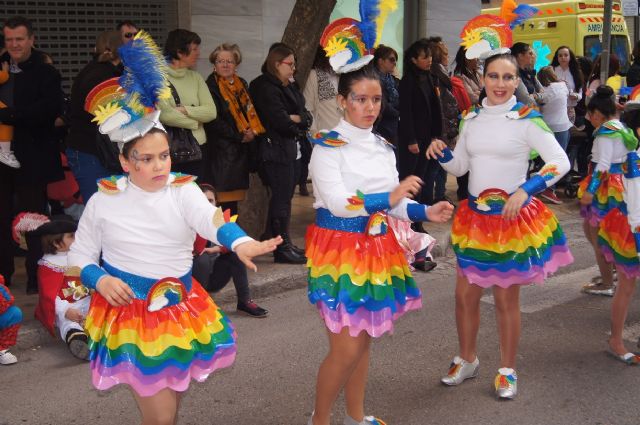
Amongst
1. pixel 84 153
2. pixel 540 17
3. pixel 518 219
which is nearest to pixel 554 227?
pixel 518 219

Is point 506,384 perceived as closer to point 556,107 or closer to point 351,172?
point 351,172

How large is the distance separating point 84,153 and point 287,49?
6.90 feet

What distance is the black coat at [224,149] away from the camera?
7441 mm

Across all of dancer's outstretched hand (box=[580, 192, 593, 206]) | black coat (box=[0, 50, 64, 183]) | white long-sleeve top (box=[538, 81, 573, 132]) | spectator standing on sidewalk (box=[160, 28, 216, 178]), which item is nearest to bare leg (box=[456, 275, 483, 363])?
dancer's outstretched hand (box=[580, 192, 593, 206])

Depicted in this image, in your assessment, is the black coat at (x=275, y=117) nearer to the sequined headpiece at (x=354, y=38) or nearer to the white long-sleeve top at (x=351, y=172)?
the sequined headpiece at (x=354, y=38)

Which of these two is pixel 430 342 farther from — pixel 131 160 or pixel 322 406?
pixel 131 160

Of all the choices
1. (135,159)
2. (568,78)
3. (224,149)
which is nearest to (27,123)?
(224,149)

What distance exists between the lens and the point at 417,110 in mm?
8930

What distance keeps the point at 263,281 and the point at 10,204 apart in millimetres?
2229

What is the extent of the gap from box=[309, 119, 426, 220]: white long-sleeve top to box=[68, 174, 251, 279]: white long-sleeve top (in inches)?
25.4

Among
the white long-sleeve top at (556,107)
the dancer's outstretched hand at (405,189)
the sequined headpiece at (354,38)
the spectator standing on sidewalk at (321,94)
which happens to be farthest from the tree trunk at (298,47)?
the dancer's outstretched hand at (405,189)

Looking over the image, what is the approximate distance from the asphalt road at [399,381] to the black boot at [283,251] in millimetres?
1099

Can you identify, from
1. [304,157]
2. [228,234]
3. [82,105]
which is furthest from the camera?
[304,157]

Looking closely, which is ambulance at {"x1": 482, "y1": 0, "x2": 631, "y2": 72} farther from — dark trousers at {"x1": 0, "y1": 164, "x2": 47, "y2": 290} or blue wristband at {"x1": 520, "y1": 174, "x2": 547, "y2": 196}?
blue wristband at {"x1": 520, "y1": 174, "x2": 547, "y2": 196}
